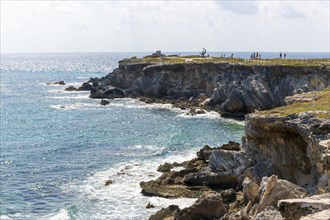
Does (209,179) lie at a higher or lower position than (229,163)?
lower

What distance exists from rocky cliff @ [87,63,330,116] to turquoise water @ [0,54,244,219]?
6.54m

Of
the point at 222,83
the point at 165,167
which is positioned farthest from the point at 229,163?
the point at 222,83

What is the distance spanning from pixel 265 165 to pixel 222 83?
60281 mm

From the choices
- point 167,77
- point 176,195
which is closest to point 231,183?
point 176,195

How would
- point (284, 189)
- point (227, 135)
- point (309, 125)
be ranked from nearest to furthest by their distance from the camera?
point (284, 189) < point (309, 125) < point (227, 135)

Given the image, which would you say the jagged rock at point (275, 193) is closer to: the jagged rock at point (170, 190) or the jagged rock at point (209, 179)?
the jagged rock at point (170, 190)

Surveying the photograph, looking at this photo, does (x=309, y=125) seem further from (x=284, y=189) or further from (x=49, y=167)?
(x=49, y=167)

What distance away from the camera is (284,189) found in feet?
78.7

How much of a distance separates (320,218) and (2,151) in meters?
52.2

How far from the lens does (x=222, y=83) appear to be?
95.6 m

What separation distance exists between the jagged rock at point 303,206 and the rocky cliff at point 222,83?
203 feet

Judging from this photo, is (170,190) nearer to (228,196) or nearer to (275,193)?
(228,196)

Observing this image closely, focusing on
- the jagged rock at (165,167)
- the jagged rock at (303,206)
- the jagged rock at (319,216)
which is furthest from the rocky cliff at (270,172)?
the jagged rock at (165,167)

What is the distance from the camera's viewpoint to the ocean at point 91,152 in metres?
39.4
